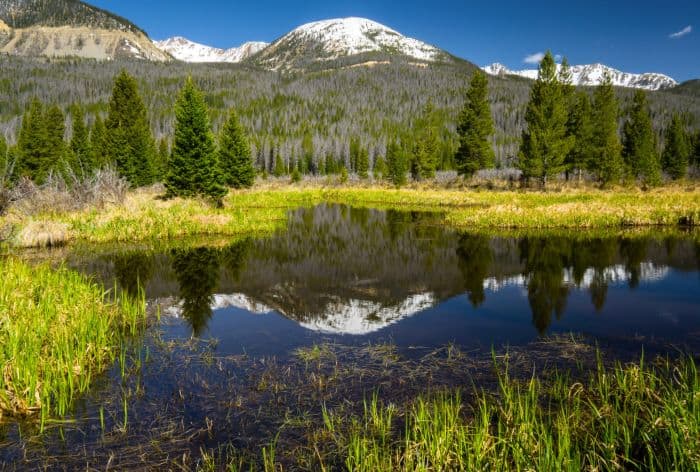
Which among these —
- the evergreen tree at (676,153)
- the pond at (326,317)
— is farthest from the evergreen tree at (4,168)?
the evergreen tree at (676,153)

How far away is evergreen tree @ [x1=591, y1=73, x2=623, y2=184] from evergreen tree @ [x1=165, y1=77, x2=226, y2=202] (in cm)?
3578

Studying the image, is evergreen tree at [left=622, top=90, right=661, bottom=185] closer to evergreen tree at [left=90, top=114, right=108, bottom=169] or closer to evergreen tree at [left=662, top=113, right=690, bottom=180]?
evergreen tree at [left=662, top=113, right=690, bottom=180]

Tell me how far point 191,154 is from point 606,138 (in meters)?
38.9

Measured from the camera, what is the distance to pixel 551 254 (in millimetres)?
17391

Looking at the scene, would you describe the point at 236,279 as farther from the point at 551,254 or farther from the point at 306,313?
the point at 551,254

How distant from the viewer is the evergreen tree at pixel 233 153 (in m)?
48.4

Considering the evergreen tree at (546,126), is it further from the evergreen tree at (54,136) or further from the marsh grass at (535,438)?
the evergreen tree at (54,136)

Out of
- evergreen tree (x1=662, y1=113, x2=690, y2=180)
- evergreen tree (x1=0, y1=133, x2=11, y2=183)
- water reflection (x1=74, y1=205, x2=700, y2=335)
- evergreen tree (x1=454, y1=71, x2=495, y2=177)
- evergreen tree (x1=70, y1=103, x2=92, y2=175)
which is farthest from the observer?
evergreen tree (x1=662, y1=113, x2=690, y2=180)

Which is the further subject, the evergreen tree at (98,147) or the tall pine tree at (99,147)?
the evergreen tree at (98,147)

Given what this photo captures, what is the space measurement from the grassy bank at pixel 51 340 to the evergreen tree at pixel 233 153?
40447 mm

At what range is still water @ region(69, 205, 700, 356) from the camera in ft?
28.8

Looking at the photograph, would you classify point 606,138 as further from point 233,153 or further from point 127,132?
point 127,132

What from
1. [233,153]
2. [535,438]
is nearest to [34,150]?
[233,153]

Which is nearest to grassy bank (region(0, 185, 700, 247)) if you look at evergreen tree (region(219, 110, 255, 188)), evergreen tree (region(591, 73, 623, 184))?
evergreen tree (region(591, 73, 623, 184))
